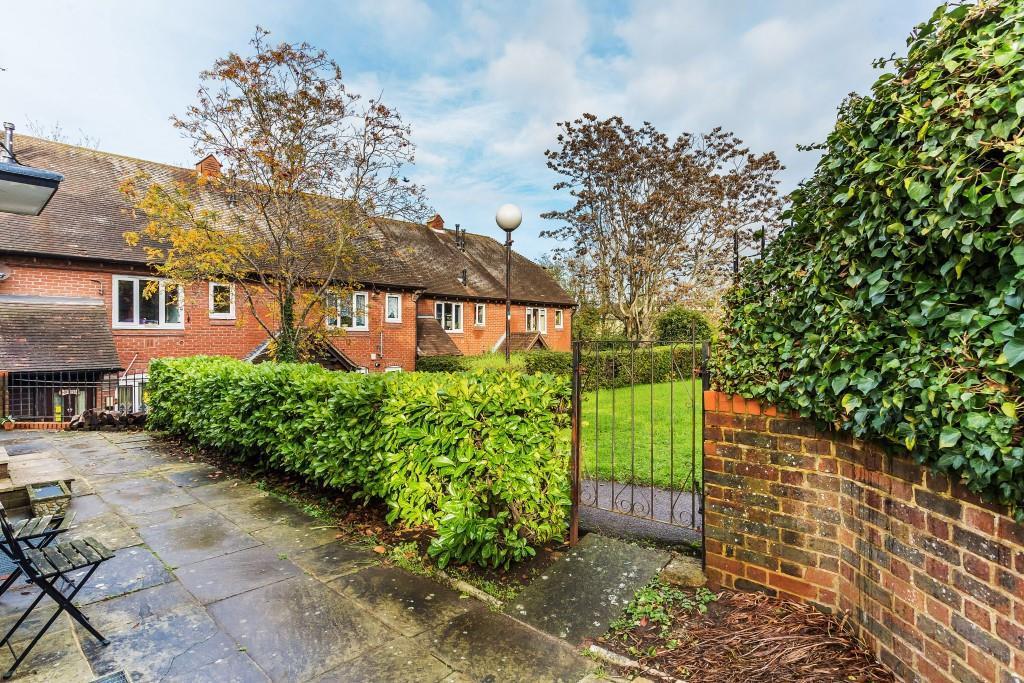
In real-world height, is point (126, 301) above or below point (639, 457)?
above

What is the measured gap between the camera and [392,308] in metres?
20.3

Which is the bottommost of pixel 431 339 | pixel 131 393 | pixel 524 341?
pixel 131 393

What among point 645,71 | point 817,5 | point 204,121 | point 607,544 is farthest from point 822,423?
point 204,121

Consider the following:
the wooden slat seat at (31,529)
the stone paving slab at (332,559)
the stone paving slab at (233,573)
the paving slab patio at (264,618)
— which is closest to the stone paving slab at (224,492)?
the paving slab patio at (264,618)

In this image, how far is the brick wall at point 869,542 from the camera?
1974 mm

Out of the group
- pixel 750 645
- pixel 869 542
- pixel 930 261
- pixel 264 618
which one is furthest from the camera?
pixel 264 618

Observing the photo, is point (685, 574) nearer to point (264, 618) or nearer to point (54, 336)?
point (264, 618)

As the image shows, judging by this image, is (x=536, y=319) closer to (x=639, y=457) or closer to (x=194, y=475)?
(x=639, y=457)

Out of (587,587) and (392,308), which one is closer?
(587,587)

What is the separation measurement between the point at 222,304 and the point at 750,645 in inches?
635

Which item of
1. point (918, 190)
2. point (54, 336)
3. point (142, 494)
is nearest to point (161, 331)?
point (54, 336)

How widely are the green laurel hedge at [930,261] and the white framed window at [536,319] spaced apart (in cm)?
2588

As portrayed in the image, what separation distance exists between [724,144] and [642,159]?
337 cm

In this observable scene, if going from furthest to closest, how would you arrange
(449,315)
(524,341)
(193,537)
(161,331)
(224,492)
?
(524,341) < (449,315) < (161,331) < (224,492) < (193,537)
